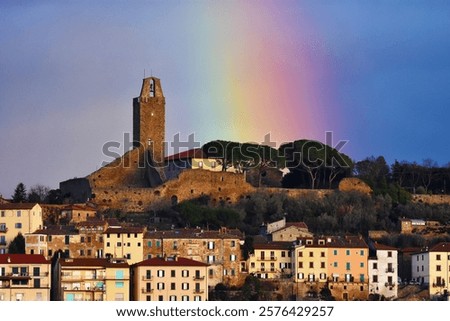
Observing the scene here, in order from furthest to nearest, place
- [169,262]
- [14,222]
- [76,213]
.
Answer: [76,213], [14,222], [169,262]

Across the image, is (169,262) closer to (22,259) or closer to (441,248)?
(22,259)

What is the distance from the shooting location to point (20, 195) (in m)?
91.8

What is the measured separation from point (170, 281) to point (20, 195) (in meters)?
14.4

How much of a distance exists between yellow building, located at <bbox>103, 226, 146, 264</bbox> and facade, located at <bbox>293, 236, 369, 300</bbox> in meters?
5.92

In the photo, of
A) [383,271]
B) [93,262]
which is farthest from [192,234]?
[383,271]

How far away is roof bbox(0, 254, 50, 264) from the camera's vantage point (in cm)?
7875

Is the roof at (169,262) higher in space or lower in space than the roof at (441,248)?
lower

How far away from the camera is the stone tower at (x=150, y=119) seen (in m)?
98.8

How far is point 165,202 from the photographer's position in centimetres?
9269

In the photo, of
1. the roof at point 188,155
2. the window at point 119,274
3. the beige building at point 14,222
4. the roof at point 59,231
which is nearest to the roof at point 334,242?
the window at point 119,274

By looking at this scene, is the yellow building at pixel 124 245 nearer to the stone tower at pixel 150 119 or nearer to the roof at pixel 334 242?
the roof at pixel 334 242

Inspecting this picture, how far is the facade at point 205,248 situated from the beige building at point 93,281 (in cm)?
352

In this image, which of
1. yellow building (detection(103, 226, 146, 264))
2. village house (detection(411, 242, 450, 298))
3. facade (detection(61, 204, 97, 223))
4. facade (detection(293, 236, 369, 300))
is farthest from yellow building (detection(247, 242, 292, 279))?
facade (detection(61, 204, 97, 223))
